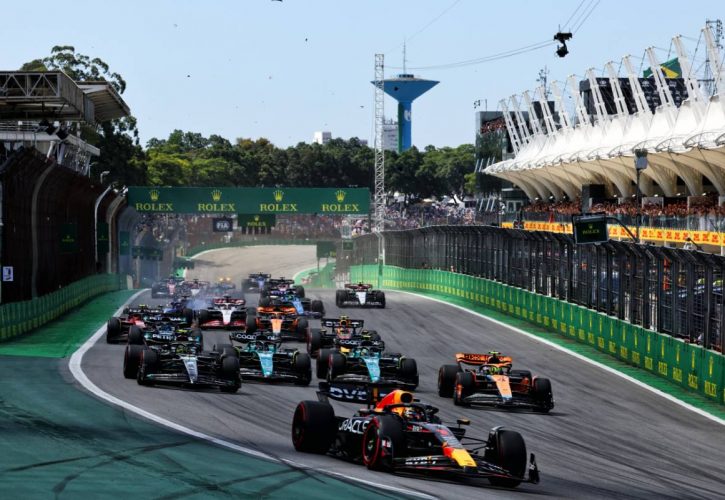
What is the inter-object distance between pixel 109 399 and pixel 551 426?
740 cm

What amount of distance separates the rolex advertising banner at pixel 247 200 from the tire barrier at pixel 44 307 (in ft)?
71.2

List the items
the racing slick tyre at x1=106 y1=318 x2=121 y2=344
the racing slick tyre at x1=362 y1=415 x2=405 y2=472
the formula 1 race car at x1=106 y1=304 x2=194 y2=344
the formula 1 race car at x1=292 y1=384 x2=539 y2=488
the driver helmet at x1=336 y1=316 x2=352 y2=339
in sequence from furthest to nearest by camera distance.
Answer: the racing slick tyre at x1=106 y1=318 x2=121 y2=344 < the formula 1 race car at x1=106 y1=304 x2=194 y2=344 < the driver helmet at x1=336 y1=316 x2=352 y2=339 < the racing slick tyre at x1=362 y1=415 x2=405 y2=472 < the formula 1 race car at x1=292 y1=384 x2=539 y2=488

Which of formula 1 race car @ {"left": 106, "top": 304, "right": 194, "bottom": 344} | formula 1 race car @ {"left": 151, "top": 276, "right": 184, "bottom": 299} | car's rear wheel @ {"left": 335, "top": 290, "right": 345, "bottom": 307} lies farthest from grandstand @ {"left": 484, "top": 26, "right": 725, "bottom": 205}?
formula 1 race car @ {"left": 106, "top": 304, "right": 194, "bottom": 344}

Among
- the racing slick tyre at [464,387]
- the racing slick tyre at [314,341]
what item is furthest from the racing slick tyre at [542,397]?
the racing slick tyre at [314,341]

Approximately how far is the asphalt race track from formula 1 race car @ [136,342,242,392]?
26cm

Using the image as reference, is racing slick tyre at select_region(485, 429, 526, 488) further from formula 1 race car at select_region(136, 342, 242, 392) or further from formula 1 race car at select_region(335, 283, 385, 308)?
formula 1 race car at select_region(335, 283, 385, 308)

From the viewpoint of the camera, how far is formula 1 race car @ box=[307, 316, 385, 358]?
93.1 ft

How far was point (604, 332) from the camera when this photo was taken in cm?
3684

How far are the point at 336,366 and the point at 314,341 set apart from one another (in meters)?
5.94

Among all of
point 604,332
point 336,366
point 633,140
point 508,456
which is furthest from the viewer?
point 633,140

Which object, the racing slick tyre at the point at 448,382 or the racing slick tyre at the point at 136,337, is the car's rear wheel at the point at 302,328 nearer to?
the racing slick tyre at the point at 136,337

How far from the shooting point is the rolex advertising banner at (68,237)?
1970 inches

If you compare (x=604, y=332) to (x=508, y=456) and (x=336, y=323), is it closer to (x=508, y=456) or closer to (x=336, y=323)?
(x=336, y=323)

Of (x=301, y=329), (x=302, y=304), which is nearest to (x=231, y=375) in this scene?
(x=301, y=329)
